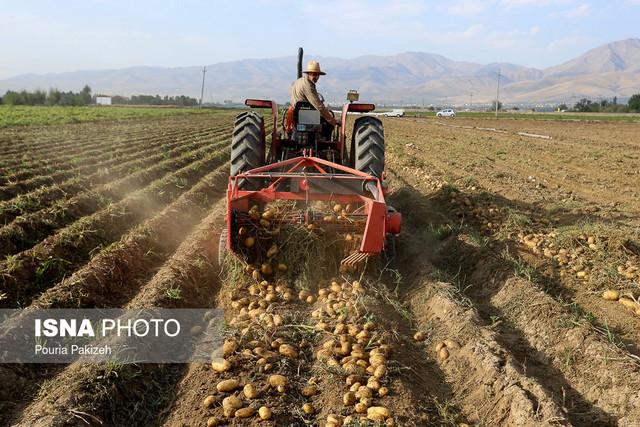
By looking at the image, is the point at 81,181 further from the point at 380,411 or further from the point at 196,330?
the point at 380,411

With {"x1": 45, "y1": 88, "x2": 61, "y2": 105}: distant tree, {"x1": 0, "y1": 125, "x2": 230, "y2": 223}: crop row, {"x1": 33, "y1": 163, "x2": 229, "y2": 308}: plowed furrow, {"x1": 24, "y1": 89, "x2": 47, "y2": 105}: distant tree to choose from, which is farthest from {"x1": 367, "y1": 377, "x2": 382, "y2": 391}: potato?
{"x1": 45, "y1": 88, "x2": 61, "y2": 105}: distant tree

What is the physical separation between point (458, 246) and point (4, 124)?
2181 cm

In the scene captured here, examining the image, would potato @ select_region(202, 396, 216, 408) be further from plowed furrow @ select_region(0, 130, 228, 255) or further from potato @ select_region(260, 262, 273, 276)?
plowed furrow @ select_region(0, 130, 228, 255)

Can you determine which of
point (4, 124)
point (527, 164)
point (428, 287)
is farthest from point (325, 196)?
point (4, 124)

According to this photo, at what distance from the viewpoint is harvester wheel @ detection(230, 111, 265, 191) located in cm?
599

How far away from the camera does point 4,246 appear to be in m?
5.61

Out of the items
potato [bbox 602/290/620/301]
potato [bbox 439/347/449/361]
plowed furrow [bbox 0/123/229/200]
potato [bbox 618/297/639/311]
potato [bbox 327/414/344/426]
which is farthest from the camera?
plowed furrow [bbox 0/123/229/200]

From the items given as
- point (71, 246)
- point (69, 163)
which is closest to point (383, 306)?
point (71, 246)

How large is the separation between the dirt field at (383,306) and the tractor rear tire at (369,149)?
1.11 m

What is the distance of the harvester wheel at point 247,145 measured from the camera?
599cm

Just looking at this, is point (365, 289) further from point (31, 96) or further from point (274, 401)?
point (31, 96)

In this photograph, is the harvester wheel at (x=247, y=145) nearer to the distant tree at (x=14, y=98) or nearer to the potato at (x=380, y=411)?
the potato at (x=380, y=411)

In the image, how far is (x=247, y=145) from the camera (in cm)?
608

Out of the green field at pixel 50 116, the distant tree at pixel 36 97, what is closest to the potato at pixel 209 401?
the green field at pixel 50 116
